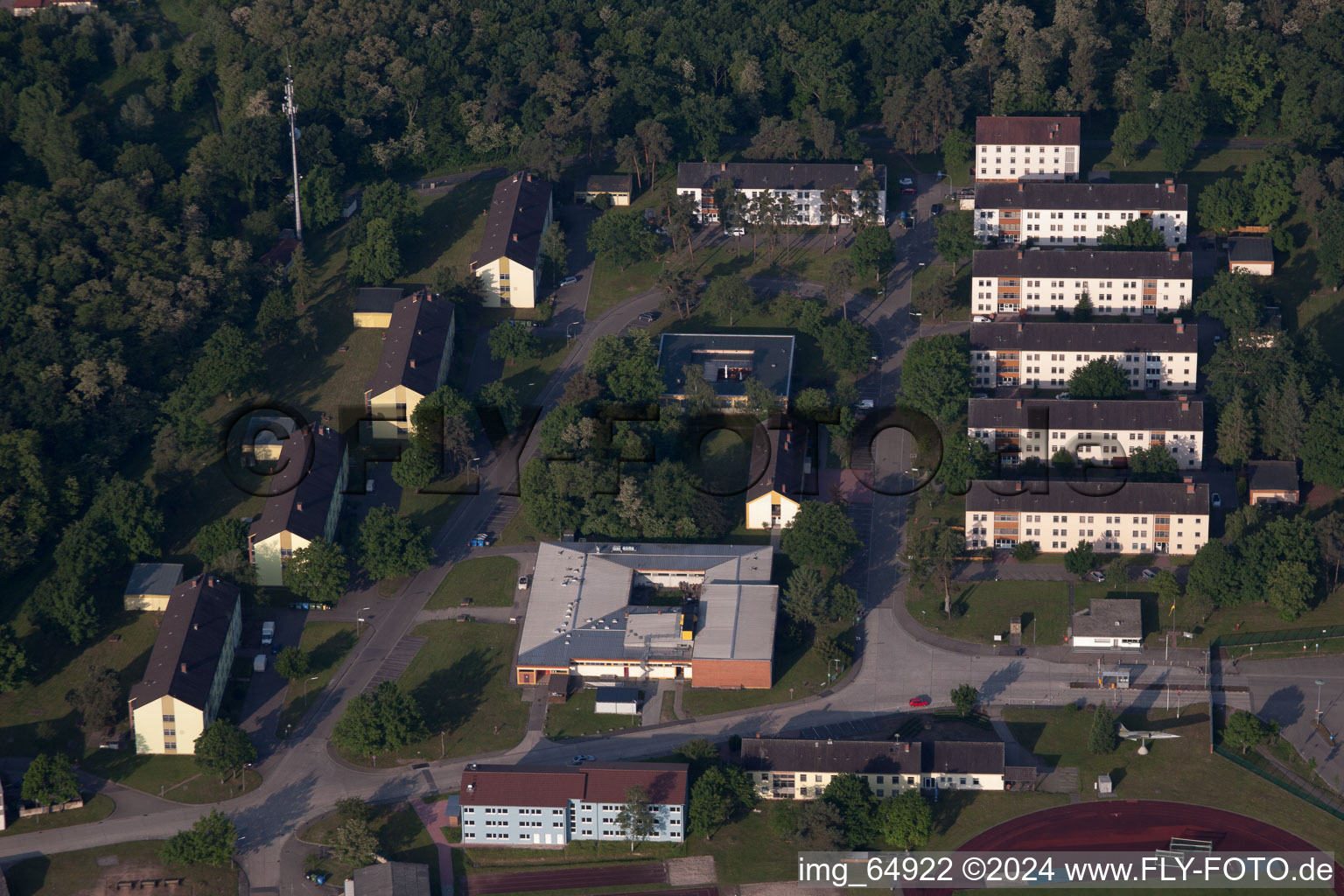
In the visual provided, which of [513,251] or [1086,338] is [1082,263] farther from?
[513,251]

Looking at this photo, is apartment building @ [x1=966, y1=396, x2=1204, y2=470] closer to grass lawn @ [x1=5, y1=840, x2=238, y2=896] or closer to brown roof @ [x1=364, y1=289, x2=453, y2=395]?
brown roof @ [x1=364, y1=289, x2=453, y2=395]

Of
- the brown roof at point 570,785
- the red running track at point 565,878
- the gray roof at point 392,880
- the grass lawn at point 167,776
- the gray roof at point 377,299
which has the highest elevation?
the gray roof at point 377,299

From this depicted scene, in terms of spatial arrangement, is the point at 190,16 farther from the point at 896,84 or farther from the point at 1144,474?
the point at 1144,474

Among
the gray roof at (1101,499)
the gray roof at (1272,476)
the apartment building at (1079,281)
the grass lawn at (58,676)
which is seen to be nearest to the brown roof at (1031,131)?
the apartment building at (1079,281)

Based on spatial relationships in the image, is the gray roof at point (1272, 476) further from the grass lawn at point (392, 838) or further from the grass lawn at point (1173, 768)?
the grass lawn at point (392, 838)

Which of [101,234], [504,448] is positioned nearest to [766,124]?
[504,448]
